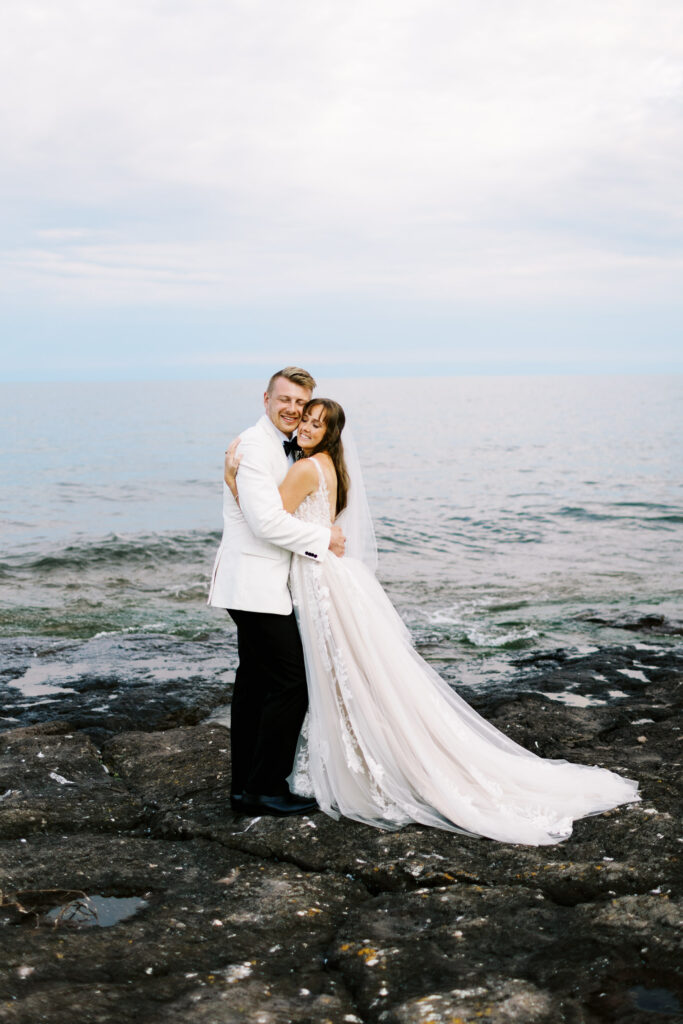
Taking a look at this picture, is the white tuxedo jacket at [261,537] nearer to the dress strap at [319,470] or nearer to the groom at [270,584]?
the groom at [270,584]

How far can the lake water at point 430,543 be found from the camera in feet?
38.8

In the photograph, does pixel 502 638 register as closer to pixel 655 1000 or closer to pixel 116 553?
pixel 655 1000

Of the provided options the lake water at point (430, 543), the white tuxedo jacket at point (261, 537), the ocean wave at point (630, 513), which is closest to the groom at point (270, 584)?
the white tuxedo jacket at point (261, 537)

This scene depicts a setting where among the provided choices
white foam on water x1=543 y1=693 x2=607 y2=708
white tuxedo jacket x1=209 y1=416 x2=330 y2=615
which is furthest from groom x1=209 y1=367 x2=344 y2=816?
white foam on water x1=543 y1=693 x2=607 y2=708

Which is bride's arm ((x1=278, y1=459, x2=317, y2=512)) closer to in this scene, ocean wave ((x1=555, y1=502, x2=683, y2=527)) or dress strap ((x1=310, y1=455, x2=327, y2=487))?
dress strap ((x1=310, y1=455, x2=327, y2=487))

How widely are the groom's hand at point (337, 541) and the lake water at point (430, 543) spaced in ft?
14.9

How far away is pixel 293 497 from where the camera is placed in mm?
4926

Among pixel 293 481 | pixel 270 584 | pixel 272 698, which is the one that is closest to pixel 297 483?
pixel 293 481

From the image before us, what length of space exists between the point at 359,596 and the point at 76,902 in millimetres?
2135

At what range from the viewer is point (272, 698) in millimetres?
4930

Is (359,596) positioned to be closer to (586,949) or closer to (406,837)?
(406,837)

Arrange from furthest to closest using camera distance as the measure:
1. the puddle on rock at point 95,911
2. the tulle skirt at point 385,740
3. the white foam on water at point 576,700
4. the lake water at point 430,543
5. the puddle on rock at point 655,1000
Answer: the lake water at point 430,543 → the white foam on water at point 576,700 → the tulle skirt at point 385,740 → the puddle on rock at point 95,911 → the puddle on rock at point 655,1000

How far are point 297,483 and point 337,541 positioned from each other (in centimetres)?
42

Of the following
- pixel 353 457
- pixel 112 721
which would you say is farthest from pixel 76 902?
pixel 112 721
